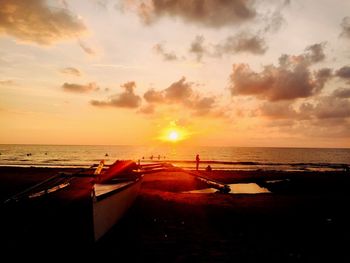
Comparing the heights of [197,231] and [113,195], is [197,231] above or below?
below

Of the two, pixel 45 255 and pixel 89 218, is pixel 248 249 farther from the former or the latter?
pixel 89 218

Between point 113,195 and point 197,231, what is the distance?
347cm

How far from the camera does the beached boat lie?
29.9 feet

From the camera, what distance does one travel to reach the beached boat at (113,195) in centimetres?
910

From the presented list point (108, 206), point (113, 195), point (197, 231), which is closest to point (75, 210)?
point (113, 195)

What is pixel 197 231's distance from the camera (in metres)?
10.2

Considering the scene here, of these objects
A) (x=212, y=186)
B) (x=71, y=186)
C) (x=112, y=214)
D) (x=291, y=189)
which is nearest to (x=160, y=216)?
(x=112, y=214)

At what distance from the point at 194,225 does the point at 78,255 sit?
186 inches

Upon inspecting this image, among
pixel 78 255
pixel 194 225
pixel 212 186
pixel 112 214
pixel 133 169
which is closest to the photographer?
pixel 78 255

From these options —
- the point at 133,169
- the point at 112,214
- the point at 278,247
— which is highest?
the point at 133,169

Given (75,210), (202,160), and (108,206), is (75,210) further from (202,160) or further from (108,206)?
(202,160)

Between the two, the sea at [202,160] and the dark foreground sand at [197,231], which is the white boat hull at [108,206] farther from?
the sea at [202,160]

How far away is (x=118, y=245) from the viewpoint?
8.85 meters

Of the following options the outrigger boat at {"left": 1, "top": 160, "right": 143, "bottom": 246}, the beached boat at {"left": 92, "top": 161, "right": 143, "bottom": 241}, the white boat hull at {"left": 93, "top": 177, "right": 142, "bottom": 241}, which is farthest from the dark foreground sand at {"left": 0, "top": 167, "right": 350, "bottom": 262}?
the beached boat at {"left": 92, "top": 161, "right": 143, "bottom": 241}
